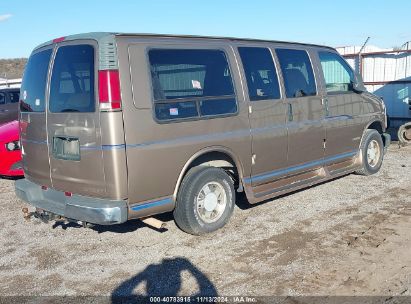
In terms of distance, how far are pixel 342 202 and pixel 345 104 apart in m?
1.56

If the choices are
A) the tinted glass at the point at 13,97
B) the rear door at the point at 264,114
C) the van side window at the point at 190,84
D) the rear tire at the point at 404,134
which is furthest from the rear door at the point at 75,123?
the rear tire at the point at 404,134

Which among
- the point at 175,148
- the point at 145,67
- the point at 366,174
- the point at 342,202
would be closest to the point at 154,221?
the point at 175,148

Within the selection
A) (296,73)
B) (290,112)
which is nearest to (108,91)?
(290,112)

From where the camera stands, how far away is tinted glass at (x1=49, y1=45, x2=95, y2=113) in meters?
4.31

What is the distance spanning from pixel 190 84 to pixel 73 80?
1.24m

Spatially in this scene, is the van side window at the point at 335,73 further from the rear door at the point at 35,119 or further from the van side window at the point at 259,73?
the rear door at the point at 35,119

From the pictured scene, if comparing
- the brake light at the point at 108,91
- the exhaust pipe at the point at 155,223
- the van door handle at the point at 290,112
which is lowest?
the exhaust pipe at the point at 155,223

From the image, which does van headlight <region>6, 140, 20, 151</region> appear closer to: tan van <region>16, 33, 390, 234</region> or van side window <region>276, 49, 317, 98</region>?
tan van <region>16, 33, 390, 234</region>

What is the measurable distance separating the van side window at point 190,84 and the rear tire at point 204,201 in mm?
699

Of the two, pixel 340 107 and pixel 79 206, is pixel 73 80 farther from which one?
pixel 340 107

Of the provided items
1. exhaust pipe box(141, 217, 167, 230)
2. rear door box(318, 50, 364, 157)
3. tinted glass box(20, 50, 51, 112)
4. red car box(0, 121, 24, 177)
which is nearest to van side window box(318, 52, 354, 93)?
rear door box(318, 50, 364, 157)

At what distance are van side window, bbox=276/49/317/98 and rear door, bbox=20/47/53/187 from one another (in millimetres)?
2989

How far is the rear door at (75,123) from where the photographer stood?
4.27 m

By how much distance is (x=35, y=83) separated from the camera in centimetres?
497
